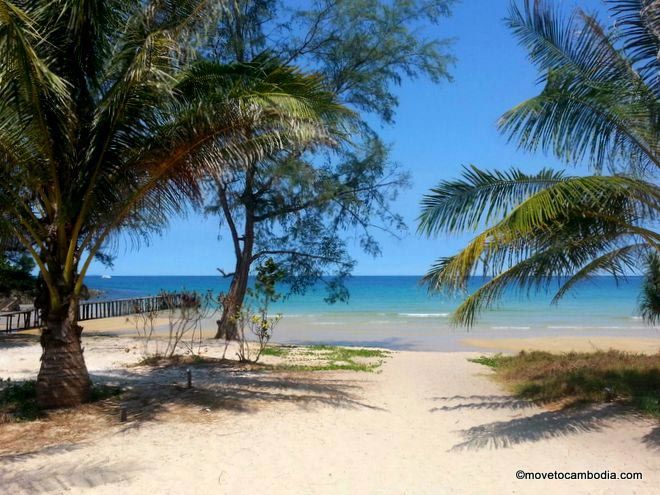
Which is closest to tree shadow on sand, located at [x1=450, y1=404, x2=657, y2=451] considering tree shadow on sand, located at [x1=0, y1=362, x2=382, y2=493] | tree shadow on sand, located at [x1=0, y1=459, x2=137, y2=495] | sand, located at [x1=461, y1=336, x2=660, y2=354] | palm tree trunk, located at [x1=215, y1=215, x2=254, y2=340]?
tree shadow on sand, located at [x1=0, y1=362, x2=382, y2=493]

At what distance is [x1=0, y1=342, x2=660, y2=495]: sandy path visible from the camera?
4.58 meters

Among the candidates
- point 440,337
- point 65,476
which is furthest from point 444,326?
point 65,476

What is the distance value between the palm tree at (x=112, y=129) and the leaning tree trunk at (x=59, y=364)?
0.01m

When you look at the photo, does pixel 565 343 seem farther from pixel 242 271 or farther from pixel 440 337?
pixel 242 271

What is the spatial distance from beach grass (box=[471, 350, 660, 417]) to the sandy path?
490mm

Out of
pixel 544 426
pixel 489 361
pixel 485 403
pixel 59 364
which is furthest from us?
pixel 489 361

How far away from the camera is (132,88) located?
20.8ft

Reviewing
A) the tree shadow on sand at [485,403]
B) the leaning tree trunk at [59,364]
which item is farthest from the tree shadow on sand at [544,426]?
the leaning tree trunk at [59,364]

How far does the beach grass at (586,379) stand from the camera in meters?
7.28

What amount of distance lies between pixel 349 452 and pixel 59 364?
3.60 metres

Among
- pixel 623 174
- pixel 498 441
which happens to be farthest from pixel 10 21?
pixel 623 174

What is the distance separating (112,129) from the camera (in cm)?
653

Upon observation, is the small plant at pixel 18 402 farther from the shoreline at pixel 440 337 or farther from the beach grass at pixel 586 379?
the shoreline at pixel 440 337

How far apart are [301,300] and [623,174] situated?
48.0 meters
